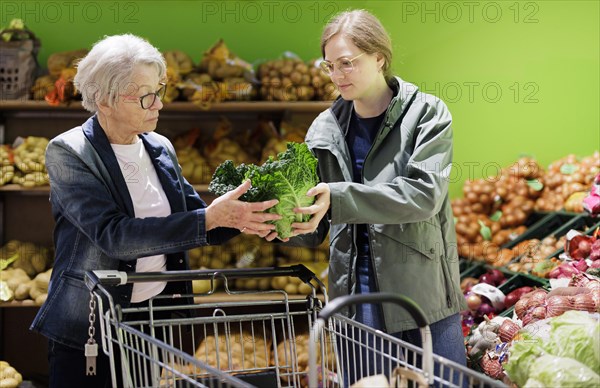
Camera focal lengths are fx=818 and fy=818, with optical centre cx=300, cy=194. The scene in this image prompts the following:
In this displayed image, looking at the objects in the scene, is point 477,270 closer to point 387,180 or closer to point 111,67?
point 387,180

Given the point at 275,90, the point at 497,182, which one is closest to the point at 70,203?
the point at 275,90

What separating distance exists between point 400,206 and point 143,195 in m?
0.82

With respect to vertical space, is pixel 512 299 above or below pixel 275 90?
below

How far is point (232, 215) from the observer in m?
2.40

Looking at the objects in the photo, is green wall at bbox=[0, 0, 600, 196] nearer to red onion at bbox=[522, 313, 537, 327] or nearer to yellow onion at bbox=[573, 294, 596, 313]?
red onion at bbox=[522, 313, 537, 327]

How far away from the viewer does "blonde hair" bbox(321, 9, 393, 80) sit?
271cm

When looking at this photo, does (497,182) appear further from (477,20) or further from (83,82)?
(83,82)

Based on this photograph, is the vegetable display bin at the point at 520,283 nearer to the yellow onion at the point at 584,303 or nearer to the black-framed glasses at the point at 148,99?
the yellow onion at the point at 584,303

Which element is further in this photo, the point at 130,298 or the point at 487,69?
the point at 487,69

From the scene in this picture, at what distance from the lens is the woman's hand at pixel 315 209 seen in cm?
244

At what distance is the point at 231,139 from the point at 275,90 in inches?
21.8

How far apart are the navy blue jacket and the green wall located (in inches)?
122

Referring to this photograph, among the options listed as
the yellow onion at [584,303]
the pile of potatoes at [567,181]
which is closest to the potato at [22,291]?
the yellow onion at [584,303]

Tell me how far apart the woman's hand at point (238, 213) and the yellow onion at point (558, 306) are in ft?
4.64
